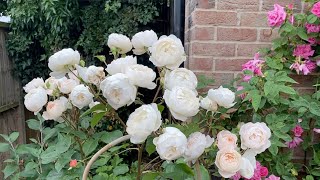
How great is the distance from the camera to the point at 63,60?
2.51ft

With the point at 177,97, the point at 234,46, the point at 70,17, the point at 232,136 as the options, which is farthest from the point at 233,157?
the point at 70,17

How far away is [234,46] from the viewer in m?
1.49

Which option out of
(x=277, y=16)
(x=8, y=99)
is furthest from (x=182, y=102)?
(x=8, y=99)

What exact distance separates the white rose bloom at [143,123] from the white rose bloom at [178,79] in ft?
0.29

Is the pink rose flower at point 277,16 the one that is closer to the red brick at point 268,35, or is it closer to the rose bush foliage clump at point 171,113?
the rose bush foliage clump at point 171,113

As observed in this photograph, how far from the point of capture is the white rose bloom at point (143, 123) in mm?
657

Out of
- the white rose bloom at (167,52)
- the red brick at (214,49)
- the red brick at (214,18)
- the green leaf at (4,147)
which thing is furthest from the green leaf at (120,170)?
the red brick at (214,18)

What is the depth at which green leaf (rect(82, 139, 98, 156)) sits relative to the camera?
100cm

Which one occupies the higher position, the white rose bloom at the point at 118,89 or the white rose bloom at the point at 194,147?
the white rose bloom at the point at 118,89

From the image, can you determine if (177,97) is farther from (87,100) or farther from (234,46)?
(234,46)

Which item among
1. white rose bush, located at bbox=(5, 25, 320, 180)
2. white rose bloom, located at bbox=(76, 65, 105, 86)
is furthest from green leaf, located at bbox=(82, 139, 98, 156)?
white rose bloom, located at bbox=(76, 65, 105, 86)

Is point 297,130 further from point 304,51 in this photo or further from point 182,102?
point 182,102

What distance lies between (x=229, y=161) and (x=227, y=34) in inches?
34.9

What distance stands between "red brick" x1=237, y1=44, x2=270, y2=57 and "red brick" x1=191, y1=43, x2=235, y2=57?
4 cm
